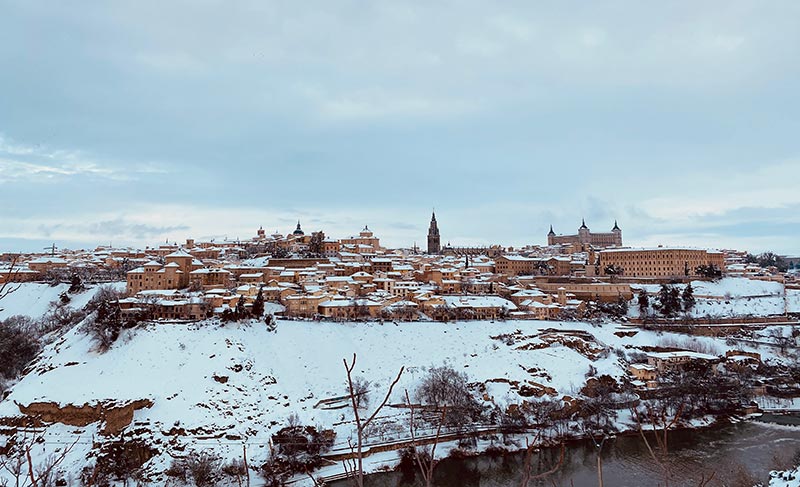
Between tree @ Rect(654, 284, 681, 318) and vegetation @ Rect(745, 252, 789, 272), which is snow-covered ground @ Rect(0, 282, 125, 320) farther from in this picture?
vegetation @ Rect(745, 252, 789, 272)

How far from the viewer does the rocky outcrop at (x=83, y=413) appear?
19266mm

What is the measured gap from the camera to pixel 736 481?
15633mm

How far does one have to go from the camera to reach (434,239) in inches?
3049

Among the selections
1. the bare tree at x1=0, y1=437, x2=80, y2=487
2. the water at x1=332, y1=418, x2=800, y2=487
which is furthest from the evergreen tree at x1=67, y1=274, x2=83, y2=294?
the water at x1=332, y1=418, x2=800, y2=487

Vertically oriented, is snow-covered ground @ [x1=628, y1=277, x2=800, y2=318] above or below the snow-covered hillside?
above

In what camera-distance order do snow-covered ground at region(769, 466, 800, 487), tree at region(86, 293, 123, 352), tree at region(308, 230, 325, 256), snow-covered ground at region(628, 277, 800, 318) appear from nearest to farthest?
snow-covered ground at region(769, 466, 800, 487)
tree at region(86, 293, 123, 352)
snow-covered ground at region(628, 277, 800, 318)
tree at region(308, 230, 325, 256)

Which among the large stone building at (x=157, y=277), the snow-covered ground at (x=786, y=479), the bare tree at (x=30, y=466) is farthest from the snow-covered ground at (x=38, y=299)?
the snow-covered ground at (x=786, y=479)

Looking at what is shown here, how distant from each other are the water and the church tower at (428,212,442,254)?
56077 mm

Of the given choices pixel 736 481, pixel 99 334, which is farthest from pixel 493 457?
pixel 99 334

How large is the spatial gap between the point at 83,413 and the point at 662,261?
49341mm

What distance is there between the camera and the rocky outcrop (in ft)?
63.2

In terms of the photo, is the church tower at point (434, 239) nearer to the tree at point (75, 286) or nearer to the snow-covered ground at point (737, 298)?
the snow-covered ground at point (737, 298)

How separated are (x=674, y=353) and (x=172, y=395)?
26.4 meters

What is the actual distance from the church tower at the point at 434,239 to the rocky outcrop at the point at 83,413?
59368 mm
